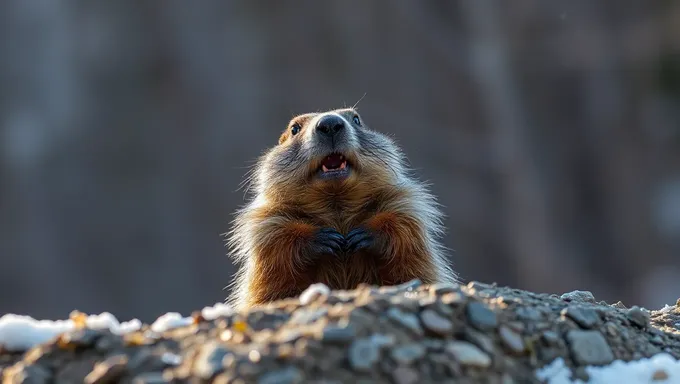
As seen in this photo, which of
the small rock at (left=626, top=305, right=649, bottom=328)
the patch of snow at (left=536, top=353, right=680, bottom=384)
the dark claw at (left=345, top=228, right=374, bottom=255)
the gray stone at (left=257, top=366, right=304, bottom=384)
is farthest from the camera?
the dark claw at (left=345, top=228, right=374, bottom=255)

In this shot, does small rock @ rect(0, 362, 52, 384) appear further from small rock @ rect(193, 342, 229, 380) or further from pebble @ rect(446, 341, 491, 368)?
pebble @ rect(446, 341, 491, 368)

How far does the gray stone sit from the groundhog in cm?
276

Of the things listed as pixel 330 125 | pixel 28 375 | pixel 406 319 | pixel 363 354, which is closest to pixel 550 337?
pixel 406 319

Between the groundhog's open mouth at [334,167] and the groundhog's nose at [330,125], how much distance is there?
16 centimetres

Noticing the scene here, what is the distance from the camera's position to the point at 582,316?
4117 millimetres

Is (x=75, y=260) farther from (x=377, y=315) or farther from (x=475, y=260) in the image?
(x=377, y=315)

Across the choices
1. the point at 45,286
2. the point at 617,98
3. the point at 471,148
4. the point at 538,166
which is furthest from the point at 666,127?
the point at 45,286

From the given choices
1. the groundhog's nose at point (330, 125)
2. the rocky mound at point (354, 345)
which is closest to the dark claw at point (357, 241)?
the groundhog's nose at point (330, 125)

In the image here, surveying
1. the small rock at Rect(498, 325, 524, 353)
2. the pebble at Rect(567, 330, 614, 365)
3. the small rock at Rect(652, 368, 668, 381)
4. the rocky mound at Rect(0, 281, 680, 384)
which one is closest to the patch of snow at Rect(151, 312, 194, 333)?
the rocky mound at Rect(0, 281, 680, 384)

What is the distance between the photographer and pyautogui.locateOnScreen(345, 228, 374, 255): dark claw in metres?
A: 5.97

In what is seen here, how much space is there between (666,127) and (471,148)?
367 cm

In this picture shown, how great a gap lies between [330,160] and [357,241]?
0.86 m

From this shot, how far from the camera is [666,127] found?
1884cm

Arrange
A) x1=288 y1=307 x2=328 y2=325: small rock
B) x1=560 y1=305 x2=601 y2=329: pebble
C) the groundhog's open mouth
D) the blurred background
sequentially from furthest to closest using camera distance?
1. the blurred background
2. the groundhog's open mouth
3. x1=560 y1=305 x2=601 y2=329: pebble
4. x1=288 y1=307 x2=328 y2=325: small rock
